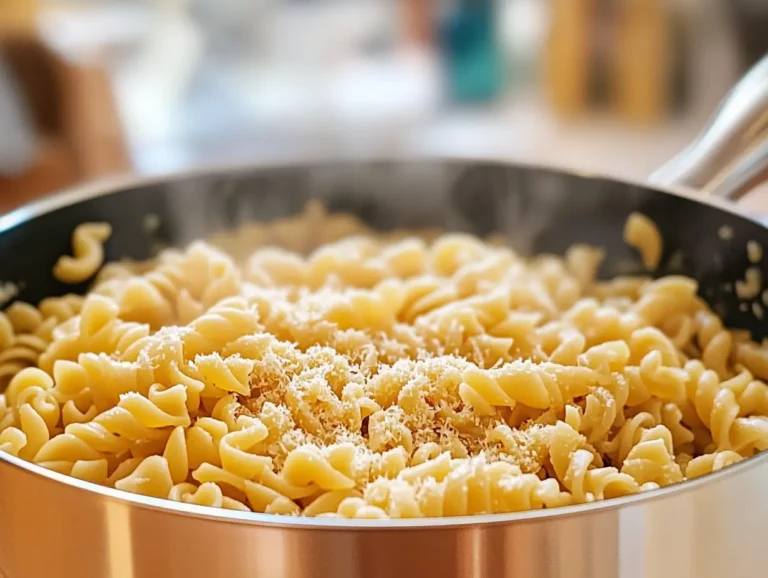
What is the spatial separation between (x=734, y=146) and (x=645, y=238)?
17 cm

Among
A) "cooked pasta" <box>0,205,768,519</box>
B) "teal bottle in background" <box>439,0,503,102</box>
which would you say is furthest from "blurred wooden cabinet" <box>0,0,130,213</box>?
"teal bottle in background" <box>439,0,503,102</box>

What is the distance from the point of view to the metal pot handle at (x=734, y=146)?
3.75ft

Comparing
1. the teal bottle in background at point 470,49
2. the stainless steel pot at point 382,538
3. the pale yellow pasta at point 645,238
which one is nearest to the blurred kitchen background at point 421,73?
the teal bottle in background at point 470,49

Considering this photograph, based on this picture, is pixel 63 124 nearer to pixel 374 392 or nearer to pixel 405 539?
pixel 374 392

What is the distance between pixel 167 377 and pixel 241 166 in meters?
0.56

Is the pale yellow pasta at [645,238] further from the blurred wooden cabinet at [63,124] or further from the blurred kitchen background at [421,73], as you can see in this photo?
the blurred kitchen background at [421,73]

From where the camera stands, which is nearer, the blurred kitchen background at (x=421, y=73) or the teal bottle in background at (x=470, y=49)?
the blurred kitchen background at (x=421, y=73)

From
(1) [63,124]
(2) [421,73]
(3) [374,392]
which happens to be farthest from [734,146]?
(2) [421,73]

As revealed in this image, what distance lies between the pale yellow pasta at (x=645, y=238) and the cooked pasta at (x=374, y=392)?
0.05 metres

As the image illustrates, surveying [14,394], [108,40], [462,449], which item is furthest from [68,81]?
[462,449]

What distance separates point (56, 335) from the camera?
1075 millimetres

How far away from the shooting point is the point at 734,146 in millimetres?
1162

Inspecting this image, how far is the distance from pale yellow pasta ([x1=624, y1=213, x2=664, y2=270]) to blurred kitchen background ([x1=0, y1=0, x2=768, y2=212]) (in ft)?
10.4

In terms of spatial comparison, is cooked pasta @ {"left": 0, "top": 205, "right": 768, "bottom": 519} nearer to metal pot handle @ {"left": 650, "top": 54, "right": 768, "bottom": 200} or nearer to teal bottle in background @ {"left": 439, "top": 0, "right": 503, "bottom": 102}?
metal pot handle @ {"left": 650, "top": 54, "right": 768, "bottom": 200}
